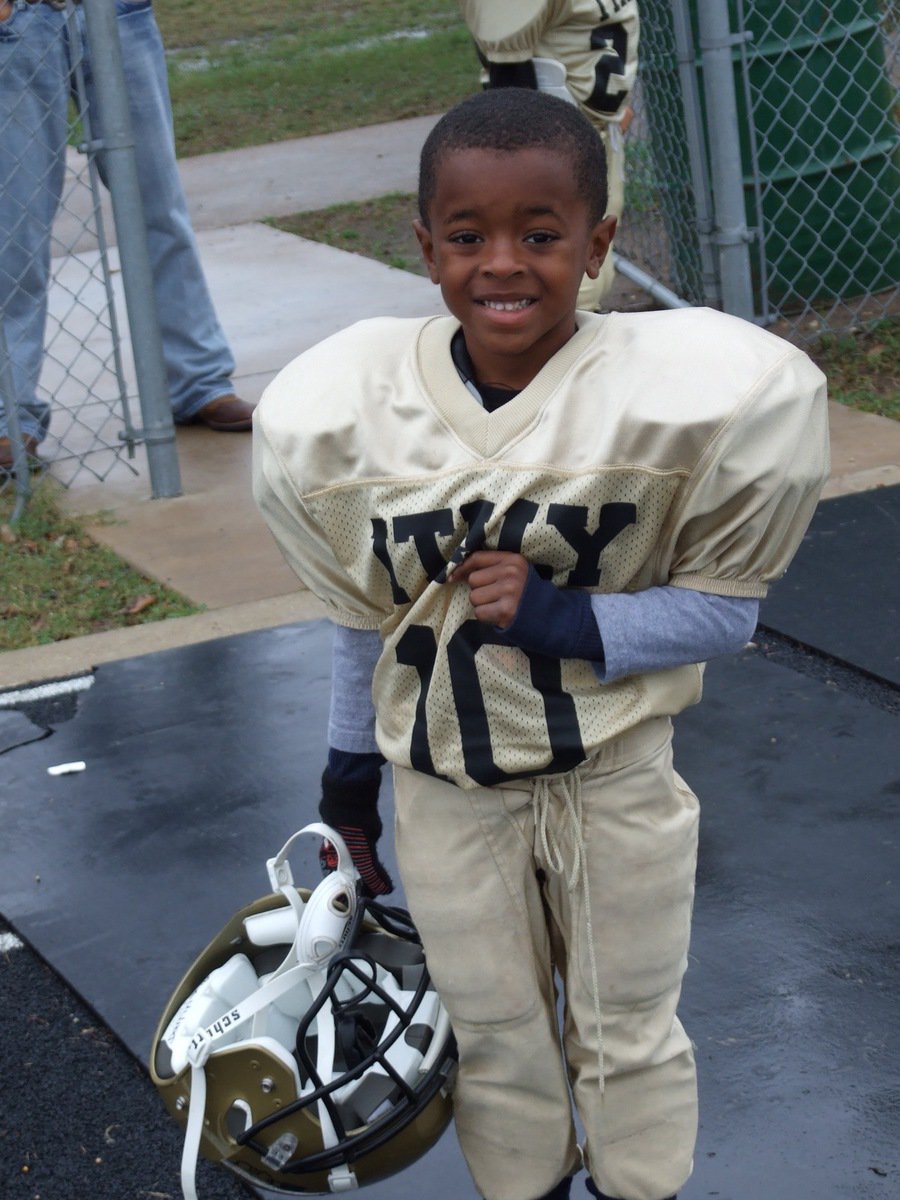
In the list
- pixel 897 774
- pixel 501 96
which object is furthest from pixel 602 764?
pixel 897 774

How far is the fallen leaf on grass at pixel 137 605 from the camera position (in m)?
4.62

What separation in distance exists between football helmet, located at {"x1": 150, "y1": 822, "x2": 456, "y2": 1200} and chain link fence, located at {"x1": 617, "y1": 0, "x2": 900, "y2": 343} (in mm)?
4083

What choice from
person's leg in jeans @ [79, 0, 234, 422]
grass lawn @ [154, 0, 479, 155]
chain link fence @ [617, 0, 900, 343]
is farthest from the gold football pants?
grass lawn @ [154, 0, 479, 155]

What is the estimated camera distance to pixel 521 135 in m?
1.93

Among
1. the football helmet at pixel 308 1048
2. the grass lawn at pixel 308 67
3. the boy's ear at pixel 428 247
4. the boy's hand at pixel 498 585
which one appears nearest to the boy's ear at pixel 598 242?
the boy's ear at pixel 428 247

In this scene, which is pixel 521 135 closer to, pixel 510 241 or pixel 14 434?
Result: pixel 510 241

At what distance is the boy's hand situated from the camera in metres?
1.94

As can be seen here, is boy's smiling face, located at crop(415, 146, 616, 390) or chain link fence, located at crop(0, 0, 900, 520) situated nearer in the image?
boy's smiling face, located at crop(415, 146, 616, 390)

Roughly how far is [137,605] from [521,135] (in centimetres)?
292

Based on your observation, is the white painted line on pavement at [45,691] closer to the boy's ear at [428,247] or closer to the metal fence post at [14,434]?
the metal fence post at [14,434]

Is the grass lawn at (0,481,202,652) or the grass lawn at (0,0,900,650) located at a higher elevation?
the grass lawn at (0,481,202,652)

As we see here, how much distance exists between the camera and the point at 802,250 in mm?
6383

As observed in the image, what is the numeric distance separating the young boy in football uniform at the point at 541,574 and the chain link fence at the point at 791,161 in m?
3.99

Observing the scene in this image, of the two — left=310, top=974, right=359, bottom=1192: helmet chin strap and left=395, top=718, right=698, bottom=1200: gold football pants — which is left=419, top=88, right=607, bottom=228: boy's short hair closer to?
left=395, top=718, right=698, bottom=1200: gold football pants
